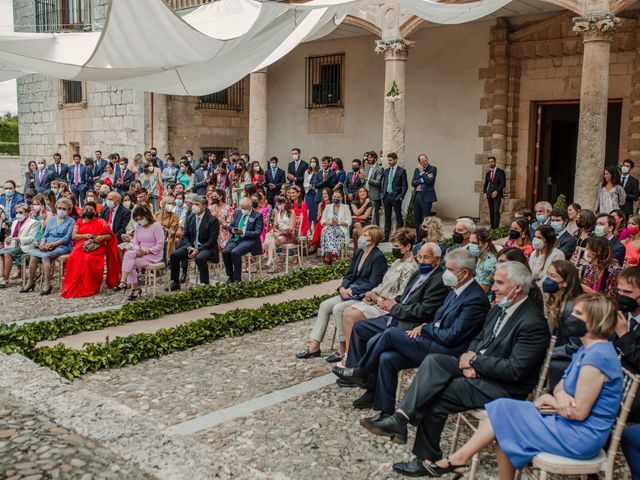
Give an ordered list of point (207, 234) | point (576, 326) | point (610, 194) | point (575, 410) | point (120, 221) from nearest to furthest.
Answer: point (575, 410) → point (576, 326) → point (207, 234) → point (120, 221) → point (610, 194)

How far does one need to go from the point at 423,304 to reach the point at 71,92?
60.9 feet

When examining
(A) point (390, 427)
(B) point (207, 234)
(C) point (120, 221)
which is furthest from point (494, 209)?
A: (A) point (390, 427)

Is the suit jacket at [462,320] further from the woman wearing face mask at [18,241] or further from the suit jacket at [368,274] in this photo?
the woman wearing face mask at [18,241]

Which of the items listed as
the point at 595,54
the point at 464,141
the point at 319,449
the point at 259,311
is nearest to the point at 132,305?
the point at 259,311

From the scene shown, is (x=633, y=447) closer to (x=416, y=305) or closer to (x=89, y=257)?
(x=416, y=305)

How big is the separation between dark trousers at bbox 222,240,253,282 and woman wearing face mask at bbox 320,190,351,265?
6.23 feet

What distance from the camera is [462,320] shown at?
15.2 feet

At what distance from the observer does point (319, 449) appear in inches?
173

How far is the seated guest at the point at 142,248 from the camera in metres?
9.14

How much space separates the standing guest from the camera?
10680 millimetres

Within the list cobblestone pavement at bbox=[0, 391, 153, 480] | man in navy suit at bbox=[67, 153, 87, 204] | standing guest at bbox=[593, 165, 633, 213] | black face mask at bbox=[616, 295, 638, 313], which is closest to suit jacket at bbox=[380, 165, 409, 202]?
standing guest at bbox=[593, 165, 633, 213]

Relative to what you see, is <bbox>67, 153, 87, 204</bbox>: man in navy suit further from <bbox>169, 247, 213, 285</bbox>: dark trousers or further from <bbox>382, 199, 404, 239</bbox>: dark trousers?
<bbox>382, 199, 404, 239</bbox>: dark trousers

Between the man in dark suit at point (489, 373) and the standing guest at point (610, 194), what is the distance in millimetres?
7439

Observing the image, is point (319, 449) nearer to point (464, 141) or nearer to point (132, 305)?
point (132, 305)
